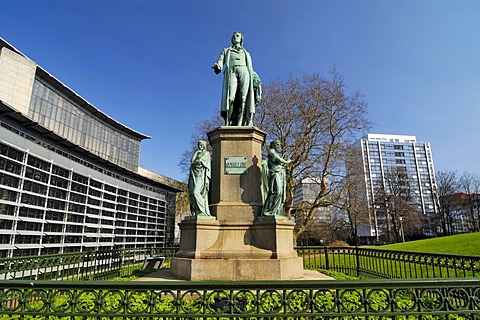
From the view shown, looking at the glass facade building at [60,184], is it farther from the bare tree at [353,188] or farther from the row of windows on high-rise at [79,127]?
the bare tree at [353,188]

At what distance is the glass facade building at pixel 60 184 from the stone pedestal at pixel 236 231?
10.8m

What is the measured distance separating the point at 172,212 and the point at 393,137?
94615mm

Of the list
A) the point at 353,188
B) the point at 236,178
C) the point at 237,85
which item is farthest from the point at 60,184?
the point at 353,188

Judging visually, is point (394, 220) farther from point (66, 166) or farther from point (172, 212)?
point (66, 166)

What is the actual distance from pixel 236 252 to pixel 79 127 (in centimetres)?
3919

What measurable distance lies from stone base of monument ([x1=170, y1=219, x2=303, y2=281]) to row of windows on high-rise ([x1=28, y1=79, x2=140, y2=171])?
31439 mm

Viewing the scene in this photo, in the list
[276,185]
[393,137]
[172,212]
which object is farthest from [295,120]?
[393,137]

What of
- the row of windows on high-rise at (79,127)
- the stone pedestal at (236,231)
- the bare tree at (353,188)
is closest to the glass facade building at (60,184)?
the row of windows on high-rise at (79,127)

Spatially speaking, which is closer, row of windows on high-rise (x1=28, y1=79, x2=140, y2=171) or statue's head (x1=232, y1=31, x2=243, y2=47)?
statue's head (x1=232, y1=31, x2=243, y2=47)

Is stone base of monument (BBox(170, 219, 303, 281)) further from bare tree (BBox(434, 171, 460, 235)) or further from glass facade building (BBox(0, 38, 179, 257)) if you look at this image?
bare tree (BBox(434, 171, 460, 235))

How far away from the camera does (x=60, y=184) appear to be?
56.7ft

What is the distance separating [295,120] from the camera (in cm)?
2155

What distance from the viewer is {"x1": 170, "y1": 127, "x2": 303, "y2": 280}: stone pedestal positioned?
6.19 meters

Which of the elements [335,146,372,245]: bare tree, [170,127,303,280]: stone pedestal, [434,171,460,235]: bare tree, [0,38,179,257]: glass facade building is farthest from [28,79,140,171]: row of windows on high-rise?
[434,171,460,235]: bare tree
